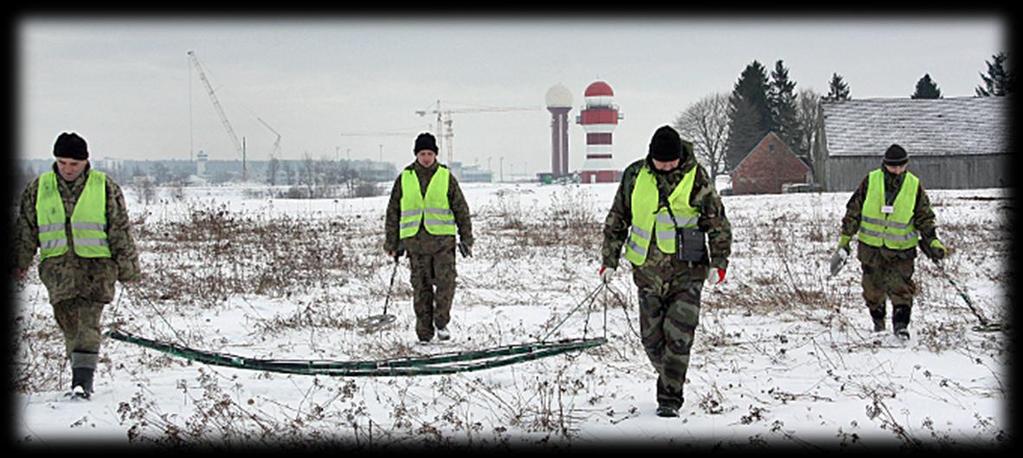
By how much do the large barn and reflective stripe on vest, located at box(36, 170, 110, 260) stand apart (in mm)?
46407

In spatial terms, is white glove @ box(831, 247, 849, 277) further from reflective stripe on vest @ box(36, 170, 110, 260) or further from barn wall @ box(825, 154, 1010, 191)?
barn wall @ box(825, 154, 1010, 191)

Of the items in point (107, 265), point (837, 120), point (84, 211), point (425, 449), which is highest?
point (837, 120)

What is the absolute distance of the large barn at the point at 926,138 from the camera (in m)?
48.2

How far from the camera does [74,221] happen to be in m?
6.44

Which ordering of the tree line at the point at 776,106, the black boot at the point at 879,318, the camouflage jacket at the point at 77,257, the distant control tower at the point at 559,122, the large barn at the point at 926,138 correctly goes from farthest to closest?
1. the distant control tower at the point at 559,122
2. the tree line at the point at 776,106
3. the large barn at the point at 926,138
4. the black boot at the point at 879,318
5. the camouflage jacket at the point at 77,257

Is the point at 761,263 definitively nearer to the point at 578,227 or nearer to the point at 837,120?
the point at 578,227

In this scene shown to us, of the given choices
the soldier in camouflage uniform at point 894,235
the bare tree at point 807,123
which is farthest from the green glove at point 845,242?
the bare tree at point 807,123

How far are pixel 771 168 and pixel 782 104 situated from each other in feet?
46.0

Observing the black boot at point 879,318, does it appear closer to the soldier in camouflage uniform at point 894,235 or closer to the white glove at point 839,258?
the soldier in camouflage uniform at point 894,235

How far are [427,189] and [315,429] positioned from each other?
3.41 m

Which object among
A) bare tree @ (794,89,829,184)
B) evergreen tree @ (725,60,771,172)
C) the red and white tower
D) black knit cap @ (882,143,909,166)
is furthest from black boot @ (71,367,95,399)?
the red and white tower

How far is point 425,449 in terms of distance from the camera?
17.7ft

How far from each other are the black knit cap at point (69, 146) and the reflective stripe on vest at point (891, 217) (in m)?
6.85

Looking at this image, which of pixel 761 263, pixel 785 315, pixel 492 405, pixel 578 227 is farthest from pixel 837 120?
pixel 492 405
